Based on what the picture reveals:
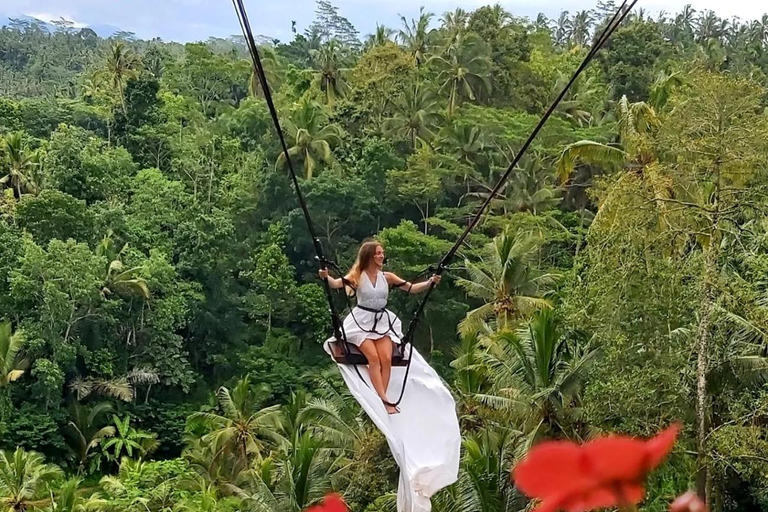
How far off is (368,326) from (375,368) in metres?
0.22

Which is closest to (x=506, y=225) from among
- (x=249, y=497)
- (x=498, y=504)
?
(x=249, y=497)

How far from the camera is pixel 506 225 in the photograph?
1738 centimetres

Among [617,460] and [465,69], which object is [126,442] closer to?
[465,69]

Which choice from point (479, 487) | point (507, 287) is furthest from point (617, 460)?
point (507, 287)

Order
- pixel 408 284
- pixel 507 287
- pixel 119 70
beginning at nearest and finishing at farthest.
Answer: pixel 408 284 → pixel 507 287 → pixel 119 70

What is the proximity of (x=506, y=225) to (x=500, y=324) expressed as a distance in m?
4.28

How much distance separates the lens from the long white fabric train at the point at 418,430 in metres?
3.43

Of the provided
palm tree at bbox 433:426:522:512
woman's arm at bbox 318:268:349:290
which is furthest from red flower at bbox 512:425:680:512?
palm tree at bbox 433:426:522:512

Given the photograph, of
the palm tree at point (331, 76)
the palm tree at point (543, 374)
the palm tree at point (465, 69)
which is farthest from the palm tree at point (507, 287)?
the palm tree at point (331, 76)

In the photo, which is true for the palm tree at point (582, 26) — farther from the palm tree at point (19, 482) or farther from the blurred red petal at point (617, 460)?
the blurred red petal at point (617, 460)

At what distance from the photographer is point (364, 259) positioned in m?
4.04

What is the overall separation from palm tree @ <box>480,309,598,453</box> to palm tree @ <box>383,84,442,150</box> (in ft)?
39.5

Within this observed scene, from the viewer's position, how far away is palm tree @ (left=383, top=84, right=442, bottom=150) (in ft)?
72.6

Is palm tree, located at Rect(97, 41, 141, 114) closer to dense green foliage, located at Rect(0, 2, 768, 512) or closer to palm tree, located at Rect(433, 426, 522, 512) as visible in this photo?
dense green foliage, located at Rect(0, 2, 768, 512)
